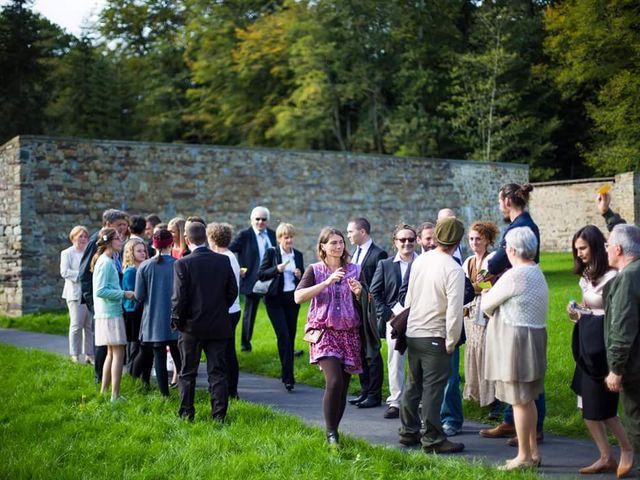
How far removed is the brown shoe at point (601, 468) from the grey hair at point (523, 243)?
5.34 feet

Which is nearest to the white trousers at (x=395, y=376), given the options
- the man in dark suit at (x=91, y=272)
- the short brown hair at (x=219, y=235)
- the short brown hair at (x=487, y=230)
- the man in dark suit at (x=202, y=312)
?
the short brown hair at (x=487, y=230)

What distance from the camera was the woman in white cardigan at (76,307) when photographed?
1123cm

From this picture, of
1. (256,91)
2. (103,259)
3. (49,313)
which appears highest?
(256,91)

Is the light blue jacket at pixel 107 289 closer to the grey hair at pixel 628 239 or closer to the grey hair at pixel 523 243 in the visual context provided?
the grey hair at pixel 523 243

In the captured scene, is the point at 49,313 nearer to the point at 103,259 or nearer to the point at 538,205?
the point at 103,259

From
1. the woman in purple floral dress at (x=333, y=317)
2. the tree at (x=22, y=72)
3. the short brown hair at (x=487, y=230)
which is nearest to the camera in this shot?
the woman in purple floral dress at (x=333, y=317)

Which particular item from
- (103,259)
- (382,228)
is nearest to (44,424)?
(103,259)

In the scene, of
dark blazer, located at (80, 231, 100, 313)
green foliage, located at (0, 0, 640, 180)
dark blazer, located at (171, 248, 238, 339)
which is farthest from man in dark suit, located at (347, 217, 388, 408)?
green foliage, located at (0, 0, 640, 180)

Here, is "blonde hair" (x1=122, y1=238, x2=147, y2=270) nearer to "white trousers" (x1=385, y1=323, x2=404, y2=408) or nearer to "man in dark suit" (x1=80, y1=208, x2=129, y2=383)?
"man in dark suit" (x1=80, y1=208, x2=129, y2=383)

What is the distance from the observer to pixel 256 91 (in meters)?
45.4

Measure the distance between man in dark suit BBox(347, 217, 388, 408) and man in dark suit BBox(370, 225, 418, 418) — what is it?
288mm

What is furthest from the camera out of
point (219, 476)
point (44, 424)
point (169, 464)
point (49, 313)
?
point (49, 313)

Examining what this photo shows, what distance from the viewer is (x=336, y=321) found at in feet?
22.0

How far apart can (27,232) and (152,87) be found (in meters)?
29.0
